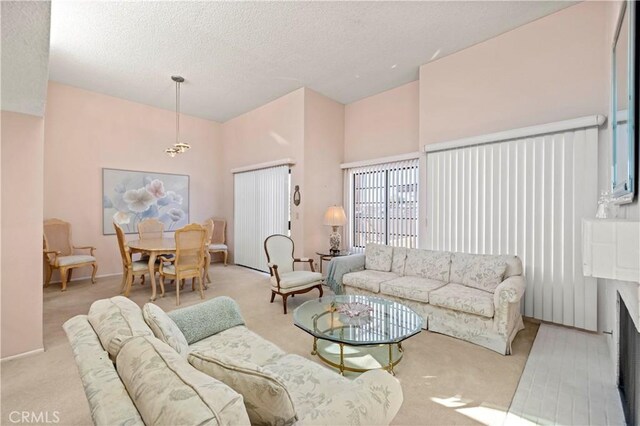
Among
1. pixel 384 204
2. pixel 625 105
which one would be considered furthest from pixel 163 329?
pixel 384 204

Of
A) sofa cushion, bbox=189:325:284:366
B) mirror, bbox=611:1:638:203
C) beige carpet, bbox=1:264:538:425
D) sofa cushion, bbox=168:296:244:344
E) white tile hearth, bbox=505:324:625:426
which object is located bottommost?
beige carpet, bbox=1:264:538:425

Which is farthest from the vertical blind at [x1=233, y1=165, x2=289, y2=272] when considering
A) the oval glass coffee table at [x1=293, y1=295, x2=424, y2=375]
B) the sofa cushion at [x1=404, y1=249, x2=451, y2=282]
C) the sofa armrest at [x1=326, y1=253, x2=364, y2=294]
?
the oval glass coffee table at [x1=293, y1=295, x2=424, y2=375]

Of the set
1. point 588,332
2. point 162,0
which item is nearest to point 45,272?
point 162,0

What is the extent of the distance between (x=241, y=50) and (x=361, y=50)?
5.36 feet

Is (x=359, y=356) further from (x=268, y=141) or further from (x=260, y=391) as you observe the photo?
(x=268, y=141)

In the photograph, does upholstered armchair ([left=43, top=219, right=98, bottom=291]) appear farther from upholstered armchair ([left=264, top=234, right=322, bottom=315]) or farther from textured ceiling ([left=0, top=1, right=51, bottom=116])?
upholstered armchair ([left=264, top=234, right=322, bottom=315])

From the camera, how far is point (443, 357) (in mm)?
2477

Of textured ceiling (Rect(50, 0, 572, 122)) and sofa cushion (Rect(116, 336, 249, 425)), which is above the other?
textured ceiling (Rect(50, 0, 572, 122))

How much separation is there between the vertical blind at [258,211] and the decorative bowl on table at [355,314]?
3033mm

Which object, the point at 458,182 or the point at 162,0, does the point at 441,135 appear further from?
the point at 162,0

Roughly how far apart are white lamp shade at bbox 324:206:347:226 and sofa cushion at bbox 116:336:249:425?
3945mm

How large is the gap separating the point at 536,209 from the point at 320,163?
332 cm

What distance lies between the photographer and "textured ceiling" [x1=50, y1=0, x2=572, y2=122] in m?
3.05
